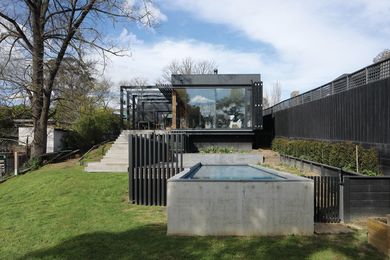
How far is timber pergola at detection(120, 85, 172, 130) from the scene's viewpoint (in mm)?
27939

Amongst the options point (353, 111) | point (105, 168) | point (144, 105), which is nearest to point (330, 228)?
point (353, 111)

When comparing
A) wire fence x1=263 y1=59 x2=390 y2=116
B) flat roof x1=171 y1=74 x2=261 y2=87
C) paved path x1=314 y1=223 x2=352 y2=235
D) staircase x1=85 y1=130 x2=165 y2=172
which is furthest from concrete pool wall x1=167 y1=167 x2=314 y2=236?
flat roof x1=171 y1=74 x2=261 y2=87

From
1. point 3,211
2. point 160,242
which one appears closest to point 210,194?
point 160,242

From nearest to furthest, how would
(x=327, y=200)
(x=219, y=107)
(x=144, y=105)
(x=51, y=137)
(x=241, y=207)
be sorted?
(x=241, y=207) < (x=327, y=200) < (x=219, y=107) < (x=51, y=137) < (x=144, y=105)

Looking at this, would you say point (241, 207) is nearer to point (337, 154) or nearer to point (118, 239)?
point (118, 239)

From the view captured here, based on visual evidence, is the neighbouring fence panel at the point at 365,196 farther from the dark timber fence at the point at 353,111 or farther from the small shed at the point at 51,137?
the small shed at the point at 51,137

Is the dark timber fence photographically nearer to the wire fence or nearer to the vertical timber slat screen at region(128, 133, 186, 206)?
the wire fence

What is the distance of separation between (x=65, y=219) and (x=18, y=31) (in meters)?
15.9

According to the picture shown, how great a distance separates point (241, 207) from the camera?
712 centimetres

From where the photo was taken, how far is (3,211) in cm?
1050

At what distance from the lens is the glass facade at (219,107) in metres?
22.5

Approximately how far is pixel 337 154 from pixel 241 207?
23.6 feet

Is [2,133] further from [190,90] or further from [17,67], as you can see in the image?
[190,90]

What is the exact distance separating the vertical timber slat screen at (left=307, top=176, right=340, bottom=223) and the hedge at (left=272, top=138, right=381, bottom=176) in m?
2.87
